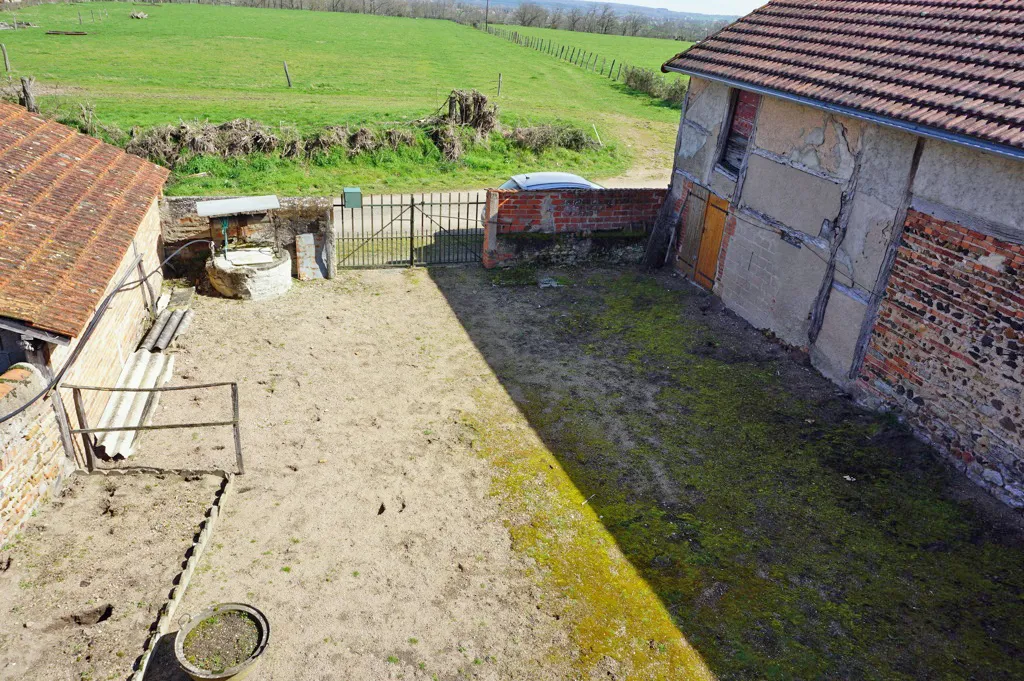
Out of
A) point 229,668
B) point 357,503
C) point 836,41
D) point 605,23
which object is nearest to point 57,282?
point 357,503

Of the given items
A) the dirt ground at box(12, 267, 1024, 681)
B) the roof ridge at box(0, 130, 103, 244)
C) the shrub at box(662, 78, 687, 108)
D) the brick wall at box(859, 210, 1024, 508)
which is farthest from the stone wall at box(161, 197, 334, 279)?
the shrub at box(662, 78, 687, 108)

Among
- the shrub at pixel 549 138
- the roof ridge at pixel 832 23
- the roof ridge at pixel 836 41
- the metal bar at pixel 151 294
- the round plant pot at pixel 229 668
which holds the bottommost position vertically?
the round plant pot at pixel 229 668

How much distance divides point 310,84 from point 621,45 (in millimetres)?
39915

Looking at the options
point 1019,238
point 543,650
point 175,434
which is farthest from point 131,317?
point 1019,238

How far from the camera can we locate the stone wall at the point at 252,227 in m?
12.2

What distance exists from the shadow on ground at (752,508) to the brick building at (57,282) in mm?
4620

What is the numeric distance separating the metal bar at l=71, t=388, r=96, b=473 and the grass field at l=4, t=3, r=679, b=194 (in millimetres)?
11431

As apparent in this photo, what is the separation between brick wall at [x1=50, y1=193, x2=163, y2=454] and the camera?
7457mm

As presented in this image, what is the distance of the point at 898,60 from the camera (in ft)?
32.0

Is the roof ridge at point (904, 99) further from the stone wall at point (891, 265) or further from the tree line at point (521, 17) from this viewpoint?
the tree line at point (521, 17)

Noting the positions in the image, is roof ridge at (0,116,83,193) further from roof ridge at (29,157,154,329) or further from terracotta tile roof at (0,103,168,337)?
roof ridge at (29,157,154,329)

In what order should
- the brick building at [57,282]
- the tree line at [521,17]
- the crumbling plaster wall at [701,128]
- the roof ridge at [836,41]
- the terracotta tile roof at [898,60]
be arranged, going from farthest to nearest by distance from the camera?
the tree line at [521,17] → the crumbling plaster wall at [701,128] → the roof ridge at [836,41] → the terracotta tile roof at [898,60] → the brick building at [57,282]

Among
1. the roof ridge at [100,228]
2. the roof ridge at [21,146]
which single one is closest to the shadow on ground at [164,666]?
the roof ridge at [100,228]

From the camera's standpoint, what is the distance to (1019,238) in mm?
7480
